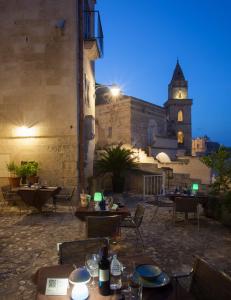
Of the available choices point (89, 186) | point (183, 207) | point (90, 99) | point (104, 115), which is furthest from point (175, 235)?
point (104, 115)

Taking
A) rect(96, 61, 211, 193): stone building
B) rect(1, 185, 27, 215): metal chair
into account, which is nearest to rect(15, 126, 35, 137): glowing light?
rect(1, 185, 27, 215): metal chair

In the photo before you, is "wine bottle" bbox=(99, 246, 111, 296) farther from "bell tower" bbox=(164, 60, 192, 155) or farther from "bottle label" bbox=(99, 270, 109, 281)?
"bell tower" bbox=(164, 60, 192, 155)

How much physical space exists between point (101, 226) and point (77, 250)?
3.75 feet

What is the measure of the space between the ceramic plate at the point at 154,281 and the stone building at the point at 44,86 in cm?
703

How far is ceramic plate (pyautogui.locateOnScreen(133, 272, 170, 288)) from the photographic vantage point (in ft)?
6.11

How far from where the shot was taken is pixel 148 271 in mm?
2027

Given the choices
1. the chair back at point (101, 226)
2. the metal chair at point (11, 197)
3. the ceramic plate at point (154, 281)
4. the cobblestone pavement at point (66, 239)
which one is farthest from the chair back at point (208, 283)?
the metal chair at point (11, 197)

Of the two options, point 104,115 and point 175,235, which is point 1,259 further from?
point 104,115

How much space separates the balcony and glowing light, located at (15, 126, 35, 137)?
369 cm

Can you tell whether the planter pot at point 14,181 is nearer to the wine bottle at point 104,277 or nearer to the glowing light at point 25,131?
the glowing light at point 25,131

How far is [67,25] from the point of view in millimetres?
8680

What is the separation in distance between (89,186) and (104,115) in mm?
12451

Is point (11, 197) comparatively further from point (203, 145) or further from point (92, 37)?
point (203, 145)

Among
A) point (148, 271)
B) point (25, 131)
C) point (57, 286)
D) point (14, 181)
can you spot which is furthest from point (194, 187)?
point (25, 131)
